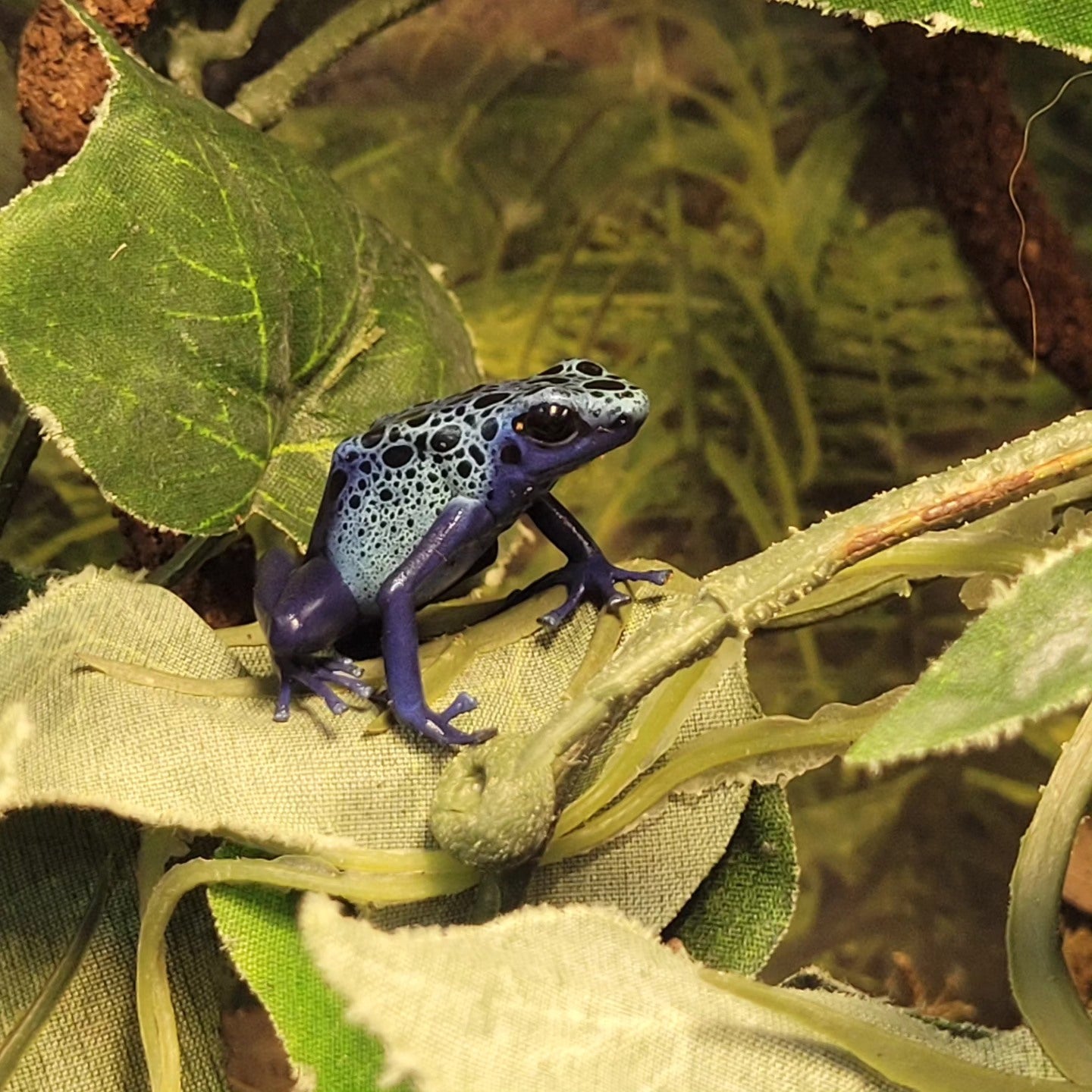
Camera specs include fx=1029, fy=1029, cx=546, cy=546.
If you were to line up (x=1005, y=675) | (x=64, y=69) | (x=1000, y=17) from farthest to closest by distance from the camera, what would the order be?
(x=64, y=69) → (x=1000, y=17) → (x=1005, y=675)

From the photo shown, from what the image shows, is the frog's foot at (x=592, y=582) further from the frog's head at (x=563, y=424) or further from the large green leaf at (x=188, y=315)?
the large green leaf at (x=188, y=315)

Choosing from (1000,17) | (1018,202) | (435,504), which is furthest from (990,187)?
(435,504)

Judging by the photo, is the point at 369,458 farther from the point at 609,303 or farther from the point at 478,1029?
the point at 609,303

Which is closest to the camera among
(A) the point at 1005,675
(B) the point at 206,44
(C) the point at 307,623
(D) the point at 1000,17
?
(A) the point at 1005,675

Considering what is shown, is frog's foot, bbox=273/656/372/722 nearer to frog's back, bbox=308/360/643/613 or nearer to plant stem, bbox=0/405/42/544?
frog's back, bbox=308/360/643/613

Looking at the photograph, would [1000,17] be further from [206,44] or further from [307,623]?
[206,44]

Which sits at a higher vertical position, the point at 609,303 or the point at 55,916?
the point at 609,303

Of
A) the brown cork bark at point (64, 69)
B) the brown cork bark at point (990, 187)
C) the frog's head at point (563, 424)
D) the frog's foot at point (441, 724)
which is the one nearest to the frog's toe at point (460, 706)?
the frog's foot at point (441, 724)

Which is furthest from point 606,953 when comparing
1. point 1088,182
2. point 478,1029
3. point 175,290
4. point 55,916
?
point 1088,182
